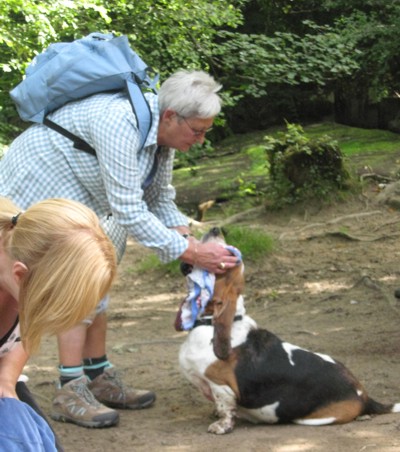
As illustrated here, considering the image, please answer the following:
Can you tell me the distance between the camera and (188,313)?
4.89m

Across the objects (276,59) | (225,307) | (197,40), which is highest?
(197,40)

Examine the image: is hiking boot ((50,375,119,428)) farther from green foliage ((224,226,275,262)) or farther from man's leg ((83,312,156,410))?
green foliage ((224,226,275,262))

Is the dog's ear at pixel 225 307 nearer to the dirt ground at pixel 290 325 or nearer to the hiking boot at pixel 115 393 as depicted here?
the dirt ground at pixel 290 325

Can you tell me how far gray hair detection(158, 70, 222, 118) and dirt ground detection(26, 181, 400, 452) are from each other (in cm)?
170

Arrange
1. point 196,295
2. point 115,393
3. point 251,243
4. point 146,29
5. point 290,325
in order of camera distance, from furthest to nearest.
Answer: point 251,243, point 146,29, point 290,325, point 115,393, point 196,295

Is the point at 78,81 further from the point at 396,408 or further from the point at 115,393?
the point at 396,408

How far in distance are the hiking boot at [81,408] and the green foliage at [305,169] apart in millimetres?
6371

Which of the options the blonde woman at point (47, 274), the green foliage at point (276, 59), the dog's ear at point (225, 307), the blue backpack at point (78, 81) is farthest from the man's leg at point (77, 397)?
the green foliage at point (276, 59)

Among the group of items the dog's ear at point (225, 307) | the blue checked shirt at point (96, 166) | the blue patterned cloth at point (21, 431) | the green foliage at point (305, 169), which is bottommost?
the green foliage at point (305, 169)

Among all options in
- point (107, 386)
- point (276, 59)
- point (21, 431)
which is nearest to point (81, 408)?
point (107, 386)

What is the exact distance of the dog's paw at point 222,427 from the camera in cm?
480

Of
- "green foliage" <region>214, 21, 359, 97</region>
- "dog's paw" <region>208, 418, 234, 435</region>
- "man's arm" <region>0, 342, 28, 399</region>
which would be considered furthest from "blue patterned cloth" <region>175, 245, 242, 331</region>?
"green foliage" <region>214, 21, 359, 97</region>

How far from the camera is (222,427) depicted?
4.80 metres

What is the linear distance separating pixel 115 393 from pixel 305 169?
620cm
